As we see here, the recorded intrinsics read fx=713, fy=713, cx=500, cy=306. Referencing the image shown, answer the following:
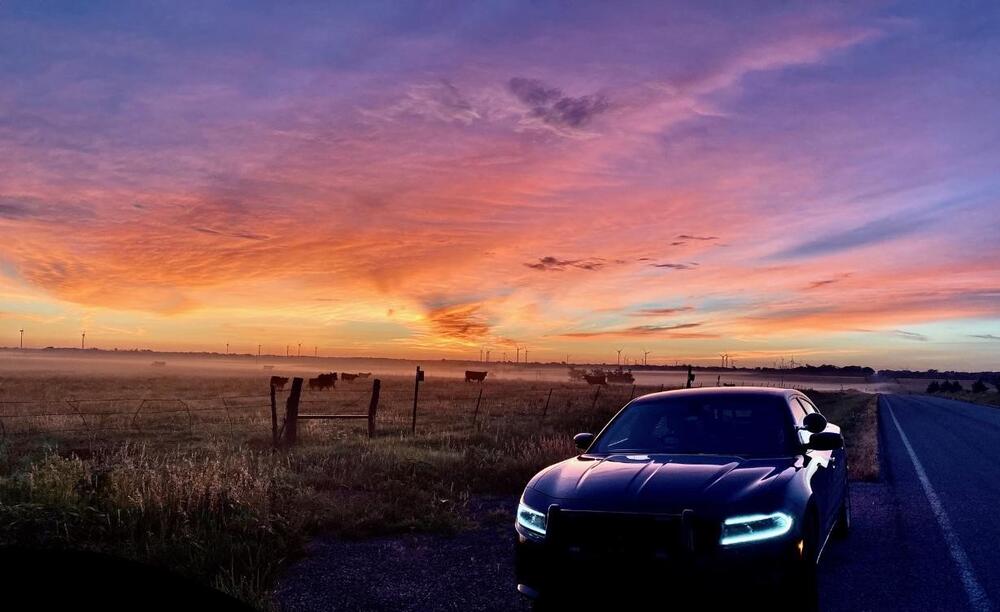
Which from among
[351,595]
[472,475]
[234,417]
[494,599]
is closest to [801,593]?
[494,599]

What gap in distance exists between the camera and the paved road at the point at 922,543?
5730 millimetres

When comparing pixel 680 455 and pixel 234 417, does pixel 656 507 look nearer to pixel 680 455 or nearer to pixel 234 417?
pixel 680 455

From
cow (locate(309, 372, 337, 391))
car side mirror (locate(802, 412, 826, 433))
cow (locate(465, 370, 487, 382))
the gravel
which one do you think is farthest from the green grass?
cow (locate(465, 370, 487, 382))

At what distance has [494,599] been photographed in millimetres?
5789

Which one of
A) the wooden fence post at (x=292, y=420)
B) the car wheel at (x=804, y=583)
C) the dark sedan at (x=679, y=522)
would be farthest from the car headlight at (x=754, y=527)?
the wooden fence post at (x=292, y=420)

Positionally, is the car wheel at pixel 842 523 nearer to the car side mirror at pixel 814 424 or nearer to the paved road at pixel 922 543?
the paved road at pixel 922 543

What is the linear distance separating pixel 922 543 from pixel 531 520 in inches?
192

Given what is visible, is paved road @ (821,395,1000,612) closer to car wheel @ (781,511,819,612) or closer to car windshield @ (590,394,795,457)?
car wheel @ (781,511,819,612)

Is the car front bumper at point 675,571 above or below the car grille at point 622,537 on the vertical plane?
below

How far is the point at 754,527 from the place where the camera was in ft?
15.7

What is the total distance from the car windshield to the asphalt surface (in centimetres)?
130

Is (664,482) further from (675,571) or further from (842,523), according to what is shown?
(842,523)

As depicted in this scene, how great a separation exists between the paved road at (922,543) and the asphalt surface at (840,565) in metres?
0.01

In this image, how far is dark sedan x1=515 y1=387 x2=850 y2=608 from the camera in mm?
4605
